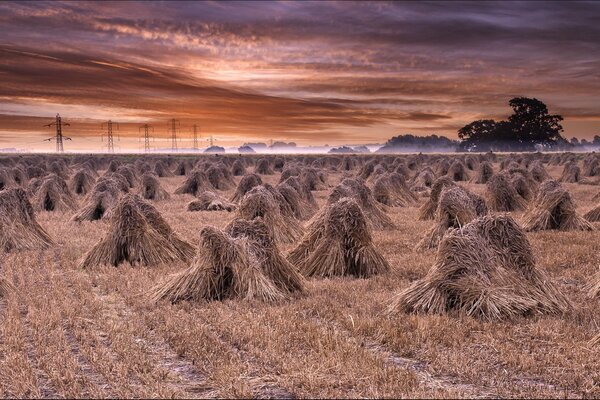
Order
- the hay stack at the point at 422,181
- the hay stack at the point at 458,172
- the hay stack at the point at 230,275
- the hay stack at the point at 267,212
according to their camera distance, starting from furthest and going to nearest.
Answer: the hay stack at the point at 458,172, the hay stack at the point at 422,181, the hay stack at the point at 267,212, the hay stack at the point at 230,275

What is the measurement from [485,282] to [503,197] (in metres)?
16.3

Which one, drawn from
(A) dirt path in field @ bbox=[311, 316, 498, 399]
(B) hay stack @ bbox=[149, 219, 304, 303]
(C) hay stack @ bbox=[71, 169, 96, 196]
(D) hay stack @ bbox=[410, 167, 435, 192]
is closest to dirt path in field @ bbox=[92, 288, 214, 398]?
(B) hay stack @ bbox=[149, 219, 304, 303]

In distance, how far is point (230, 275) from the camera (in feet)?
36.7

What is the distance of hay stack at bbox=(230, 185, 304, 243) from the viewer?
1681 centimetres

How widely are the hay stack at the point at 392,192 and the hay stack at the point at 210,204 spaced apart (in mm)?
7100

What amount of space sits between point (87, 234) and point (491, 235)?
13392 mm

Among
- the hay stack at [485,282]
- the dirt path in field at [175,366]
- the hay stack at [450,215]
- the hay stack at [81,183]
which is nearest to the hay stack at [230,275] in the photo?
the dirt path in field at [175,366]

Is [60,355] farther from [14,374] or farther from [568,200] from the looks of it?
[568,200]

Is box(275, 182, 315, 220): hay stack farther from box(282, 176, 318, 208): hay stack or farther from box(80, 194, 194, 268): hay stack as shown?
box(80, 194, 194, 268): hay stack

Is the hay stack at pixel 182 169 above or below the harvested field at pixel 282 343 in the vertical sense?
above

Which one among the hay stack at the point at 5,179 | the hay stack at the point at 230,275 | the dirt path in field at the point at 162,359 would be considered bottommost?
the dirt path in field at the point at 162,359

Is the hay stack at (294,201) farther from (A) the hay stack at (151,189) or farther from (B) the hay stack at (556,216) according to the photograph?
(A) the hay stack at (151,189)

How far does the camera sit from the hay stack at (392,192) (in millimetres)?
27500

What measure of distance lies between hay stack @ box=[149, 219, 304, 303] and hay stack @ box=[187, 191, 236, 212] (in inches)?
558
